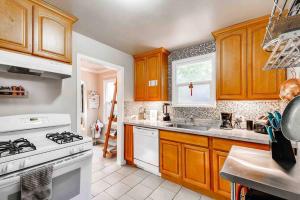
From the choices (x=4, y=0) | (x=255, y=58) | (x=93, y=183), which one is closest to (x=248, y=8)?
(x=255, y=58)

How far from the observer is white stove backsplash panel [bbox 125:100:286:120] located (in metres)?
2.00

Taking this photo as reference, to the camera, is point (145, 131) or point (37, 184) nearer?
point (37, 184)

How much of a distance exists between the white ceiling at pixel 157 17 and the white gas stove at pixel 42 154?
1.36 m

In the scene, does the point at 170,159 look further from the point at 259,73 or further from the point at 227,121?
the point at 259,73

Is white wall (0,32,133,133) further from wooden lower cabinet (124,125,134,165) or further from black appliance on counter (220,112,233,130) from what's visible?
black appliance on counter (220,112,233,130)

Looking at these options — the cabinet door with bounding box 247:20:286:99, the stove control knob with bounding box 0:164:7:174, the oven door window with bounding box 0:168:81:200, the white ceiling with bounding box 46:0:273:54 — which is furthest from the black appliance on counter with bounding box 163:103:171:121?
the stove control knob with bounding box 0:164:7:174

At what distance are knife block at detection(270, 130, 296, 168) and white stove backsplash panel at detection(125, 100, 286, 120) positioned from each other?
1.09 m

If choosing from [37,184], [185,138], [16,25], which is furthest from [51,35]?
[185,138]

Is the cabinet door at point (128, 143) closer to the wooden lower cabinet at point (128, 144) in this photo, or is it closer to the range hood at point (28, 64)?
the wooden lower cabinet at point (128, 144)

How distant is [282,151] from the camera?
0.93 metres

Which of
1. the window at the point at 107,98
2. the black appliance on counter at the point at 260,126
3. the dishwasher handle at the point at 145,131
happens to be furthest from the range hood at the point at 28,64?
the window at the point at 107,98

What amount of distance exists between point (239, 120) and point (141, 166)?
1.86 m

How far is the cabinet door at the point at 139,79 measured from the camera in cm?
313

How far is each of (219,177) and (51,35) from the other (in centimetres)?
264
